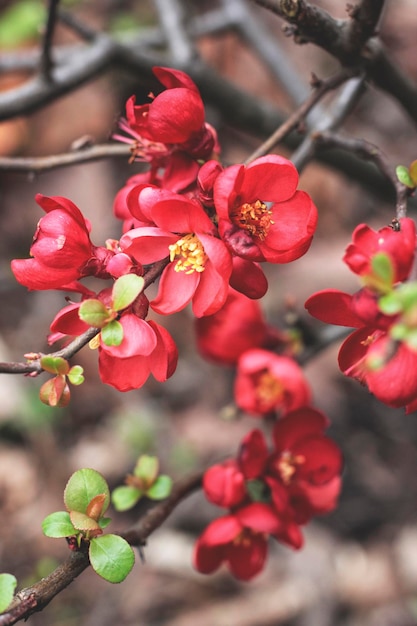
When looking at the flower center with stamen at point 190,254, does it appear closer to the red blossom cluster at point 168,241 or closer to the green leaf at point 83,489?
the red blossom cluster at point 168,241

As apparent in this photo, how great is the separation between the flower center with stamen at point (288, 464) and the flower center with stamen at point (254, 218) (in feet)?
1.63

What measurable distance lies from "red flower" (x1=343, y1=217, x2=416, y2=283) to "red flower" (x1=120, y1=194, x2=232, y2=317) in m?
0.14

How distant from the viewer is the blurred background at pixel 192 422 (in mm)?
2098

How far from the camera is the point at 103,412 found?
2672mm

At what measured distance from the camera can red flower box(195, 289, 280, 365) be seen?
4.44ft

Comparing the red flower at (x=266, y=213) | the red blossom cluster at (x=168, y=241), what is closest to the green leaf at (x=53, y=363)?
the red blossom cluster at (x=168, y=241)

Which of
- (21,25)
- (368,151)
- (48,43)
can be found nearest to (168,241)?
(368,151)

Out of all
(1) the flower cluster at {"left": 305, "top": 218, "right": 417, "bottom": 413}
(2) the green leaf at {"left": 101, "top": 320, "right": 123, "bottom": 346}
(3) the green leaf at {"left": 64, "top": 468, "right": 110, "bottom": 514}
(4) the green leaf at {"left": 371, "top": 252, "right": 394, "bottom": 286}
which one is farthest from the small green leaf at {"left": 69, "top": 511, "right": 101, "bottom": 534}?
(4) the green leaf at {"left": 371, "top": 252, "right": 394, "bottom": 286}

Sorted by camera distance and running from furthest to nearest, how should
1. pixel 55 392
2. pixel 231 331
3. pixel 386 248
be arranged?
pixel 231 331 < pixel 55 392 < pixel 386 248

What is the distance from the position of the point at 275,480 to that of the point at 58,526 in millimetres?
430

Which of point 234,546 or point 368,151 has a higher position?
point 368,151

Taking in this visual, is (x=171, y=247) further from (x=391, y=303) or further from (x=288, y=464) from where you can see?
(x=288, y=464)

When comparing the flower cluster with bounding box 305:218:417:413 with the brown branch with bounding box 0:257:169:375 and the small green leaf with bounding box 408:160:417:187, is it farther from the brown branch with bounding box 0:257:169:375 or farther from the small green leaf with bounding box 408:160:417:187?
the brown branch with bounding box 0:257:169:375

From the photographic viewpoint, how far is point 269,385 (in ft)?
4.30
